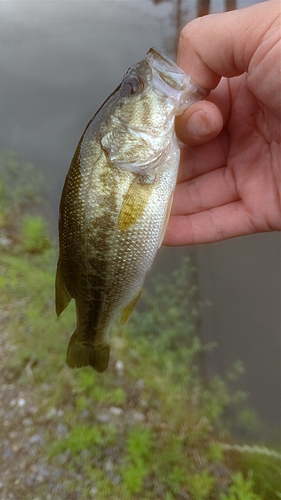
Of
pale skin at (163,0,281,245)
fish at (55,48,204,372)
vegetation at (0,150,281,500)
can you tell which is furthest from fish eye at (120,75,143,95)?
vegetation at (0,150,281,500)

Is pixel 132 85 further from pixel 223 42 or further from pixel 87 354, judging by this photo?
pixel 87 354

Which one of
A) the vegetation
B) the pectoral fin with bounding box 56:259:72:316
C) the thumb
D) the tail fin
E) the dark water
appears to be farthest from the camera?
the dark water

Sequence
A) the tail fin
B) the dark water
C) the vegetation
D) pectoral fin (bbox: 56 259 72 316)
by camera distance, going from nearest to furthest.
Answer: pectoral fin (bbox: 56 259 72 316) < the tail fin < the vegetation < the dark water

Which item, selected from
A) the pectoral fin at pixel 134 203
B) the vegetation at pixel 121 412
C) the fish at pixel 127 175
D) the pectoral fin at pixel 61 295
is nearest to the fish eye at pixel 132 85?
the fish at pixel 127 175

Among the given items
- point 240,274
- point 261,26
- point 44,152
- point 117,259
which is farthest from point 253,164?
point 44,152

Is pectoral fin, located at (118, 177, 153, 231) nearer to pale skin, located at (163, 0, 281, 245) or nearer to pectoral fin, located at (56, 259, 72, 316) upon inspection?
pale skin, located at (163, 0, 281, 245)

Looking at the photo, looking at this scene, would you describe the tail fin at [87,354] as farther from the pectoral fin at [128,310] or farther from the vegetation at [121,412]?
the vegetation at [121,412]

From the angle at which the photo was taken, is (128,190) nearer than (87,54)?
Yes

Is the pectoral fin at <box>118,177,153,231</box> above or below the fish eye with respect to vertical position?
below

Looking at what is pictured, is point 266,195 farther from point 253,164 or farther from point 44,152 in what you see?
point 44,152
